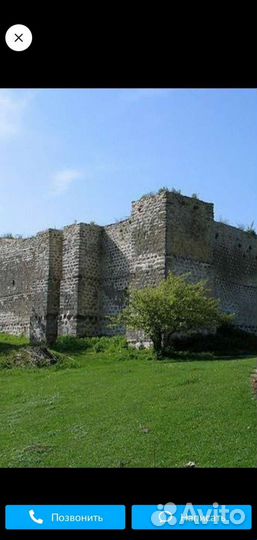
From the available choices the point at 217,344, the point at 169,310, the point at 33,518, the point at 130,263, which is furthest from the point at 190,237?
the point at 33,518

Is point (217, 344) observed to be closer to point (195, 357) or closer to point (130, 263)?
point (195, 357)

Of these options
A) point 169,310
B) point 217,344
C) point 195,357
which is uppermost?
point 169,310

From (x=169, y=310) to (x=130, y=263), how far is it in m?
5.71

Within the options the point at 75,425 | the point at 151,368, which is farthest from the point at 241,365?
the point at 75,425

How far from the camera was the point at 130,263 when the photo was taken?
2316 centimetres

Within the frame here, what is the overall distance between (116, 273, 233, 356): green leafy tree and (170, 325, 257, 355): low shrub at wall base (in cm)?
96

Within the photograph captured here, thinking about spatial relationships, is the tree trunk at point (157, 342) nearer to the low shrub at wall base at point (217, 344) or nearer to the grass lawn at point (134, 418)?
the low shrub at wall base at point (217, 344)

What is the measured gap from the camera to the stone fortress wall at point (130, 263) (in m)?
21.0

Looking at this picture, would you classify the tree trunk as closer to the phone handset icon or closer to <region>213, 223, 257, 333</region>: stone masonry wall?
<region>213, 223, 257, 333</region>: stone masonry wall

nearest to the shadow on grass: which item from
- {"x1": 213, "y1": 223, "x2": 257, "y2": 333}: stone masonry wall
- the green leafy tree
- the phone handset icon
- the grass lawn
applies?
the green leafy tree

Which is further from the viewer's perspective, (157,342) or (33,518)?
(157,342)

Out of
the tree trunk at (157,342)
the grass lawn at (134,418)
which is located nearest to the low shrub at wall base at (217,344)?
the tree trunk at (157,342)

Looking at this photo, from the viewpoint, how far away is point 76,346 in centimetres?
2178

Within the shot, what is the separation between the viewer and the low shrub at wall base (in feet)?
63.6
